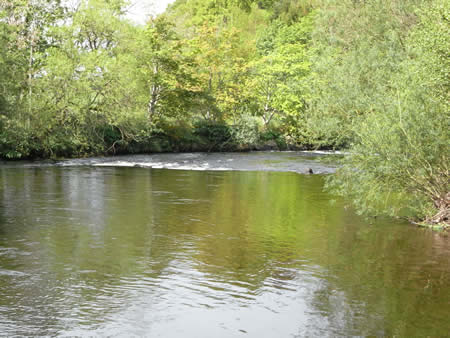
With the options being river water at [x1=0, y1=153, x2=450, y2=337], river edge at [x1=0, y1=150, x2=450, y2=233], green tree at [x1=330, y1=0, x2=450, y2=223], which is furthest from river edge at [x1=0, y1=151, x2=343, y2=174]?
green tree at [x1=330, y1=0, x2=450, y2=223]

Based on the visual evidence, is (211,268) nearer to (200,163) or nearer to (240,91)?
(200,163)

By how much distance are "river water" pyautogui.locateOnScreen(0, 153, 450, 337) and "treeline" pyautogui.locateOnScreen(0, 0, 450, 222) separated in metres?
2.45

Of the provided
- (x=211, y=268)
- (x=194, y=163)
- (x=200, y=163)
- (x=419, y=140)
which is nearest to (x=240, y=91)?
(x=200, y=163)

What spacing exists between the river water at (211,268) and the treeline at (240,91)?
2.45 meters

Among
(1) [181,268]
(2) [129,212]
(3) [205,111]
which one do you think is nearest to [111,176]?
(2) [129,212]

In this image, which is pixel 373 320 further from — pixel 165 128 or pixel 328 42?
pixel 165 128

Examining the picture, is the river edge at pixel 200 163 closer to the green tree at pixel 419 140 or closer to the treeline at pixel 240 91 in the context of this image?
the treeline at pixel 240 91

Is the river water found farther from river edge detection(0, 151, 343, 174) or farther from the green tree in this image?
river edge detection(0, 151, 343, 174)

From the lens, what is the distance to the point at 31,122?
124ft

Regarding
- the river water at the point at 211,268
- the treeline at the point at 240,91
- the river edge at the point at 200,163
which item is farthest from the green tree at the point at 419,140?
the river edge at the point at 200,163

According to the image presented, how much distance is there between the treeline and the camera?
17.0 m

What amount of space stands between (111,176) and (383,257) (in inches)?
826

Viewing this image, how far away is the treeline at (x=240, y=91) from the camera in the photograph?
1698 cm

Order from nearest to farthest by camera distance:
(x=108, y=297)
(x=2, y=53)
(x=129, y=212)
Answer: (x=108, y=297)
(x=129, y=212)
(x=2, y=53)
